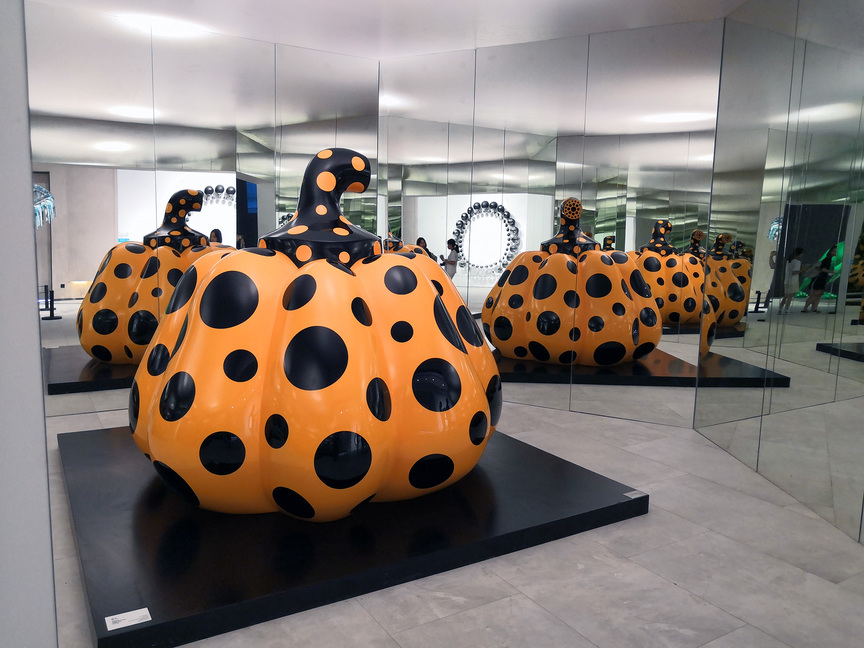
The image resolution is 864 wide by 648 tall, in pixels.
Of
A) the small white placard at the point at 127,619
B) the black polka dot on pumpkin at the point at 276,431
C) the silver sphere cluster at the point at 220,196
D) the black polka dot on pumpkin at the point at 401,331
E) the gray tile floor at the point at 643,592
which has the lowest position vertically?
the gray tile floor at the point at 643,592

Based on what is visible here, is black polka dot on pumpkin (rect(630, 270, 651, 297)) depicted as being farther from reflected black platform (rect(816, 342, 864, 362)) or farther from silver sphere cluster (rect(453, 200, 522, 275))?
reflected black platform (rect(816, 342, 864, 362))

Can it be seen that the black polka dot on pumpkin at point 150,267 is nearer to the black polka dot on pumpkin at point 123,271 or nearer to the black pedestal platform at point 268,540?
the black polka dot on pumpkin at point 123,271

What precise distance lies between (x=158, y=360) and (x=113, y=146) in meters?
3.26

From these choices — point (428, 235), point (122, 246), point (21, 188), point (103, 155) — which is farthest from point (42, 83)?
point (21, 188)

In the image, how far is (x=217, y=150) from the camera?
655 cm

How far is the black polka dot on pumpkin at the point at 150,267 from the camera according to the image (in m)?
6.50

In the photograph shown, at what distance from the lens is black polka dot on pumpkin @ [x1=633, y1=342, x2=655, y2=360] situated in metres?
7.87

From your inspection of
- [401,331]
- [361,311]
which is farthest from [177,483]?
[401,331]

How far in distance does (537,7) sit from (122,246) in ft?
14.7

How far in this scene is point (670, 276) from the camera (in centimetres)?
941

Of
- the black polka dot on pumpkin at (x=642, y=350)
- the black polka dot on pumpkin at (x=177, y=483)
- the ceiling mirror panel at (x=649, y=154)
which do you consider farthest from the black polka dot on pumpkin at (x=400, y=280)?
the black polka dot on pumpkin at (x=642, y=350)

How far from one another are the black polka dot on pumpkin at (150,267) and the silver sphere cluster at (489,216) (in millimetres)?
3106

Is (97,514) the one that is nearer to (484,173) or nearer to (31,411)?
(31,411)

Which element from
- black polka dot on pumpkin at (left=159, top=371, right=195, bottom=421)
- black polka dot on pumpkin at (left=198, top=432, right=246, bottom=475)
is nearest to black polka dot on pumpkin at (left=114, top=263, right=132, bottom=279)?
black polka dot on pumpkin at (left=159, top=371, right=195, bottom=421)
